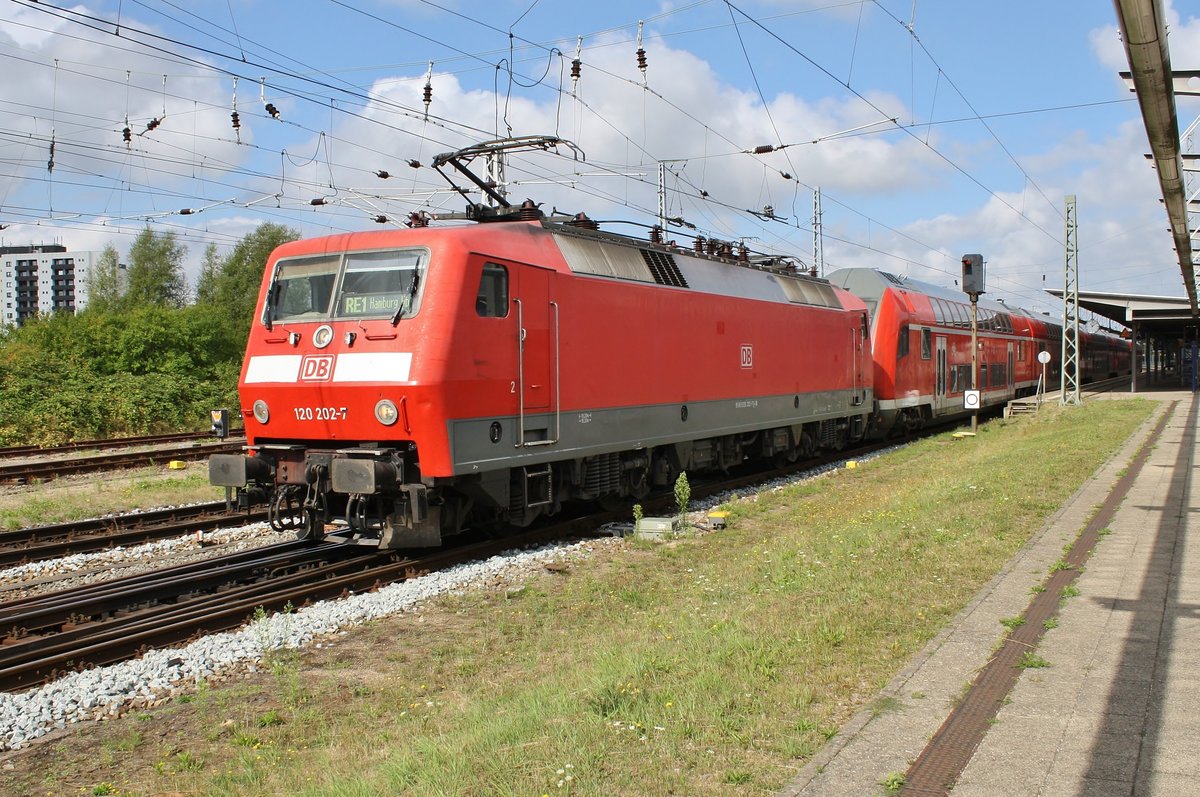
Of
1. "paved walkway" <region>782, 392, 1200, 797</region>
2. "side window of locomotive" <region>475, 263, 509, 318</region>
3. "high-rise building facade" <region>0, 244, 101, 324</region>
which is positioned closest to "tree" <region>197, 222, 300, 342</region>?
"side window of locomotive" <region>475, 263, 509, 318</region>

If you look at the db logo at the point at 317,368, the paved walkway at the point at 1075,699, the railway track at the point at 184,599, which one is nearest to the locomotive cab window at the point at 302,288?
the db logo at the point at 317,368

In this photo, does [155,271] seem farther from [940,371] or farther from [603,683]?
[603,683]

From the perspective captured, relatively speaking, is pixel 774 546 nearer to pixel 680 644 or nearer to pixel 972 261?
pixel 680 644

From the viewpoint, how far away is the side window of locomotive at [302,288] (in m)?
10.0

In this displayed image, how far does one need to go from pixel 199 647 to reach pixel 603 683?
3615 mm

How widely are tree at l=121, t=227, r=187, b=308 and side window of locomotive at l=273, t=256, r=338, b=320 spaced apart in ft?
203

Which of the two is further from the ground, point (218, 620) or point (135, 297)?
point (135, 297)

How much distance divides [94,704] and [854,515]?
902 centimetres

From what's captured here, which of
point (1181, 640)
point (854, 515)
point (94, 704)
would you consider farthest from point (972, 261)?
point (94, 704)

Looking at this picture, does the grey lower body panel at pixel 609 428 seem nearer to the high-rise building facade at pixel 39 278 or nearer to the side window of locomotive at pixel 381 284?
the side window of locomotive at pixel 381 284

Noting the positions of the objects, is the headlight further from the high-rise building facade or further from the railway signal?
the high-rise building facade

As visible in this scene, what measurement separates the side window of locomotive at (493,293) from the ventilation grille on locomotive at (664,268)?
3542mm

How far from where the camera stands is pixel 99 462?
1864cm

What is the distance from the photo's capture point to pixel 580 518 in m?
12.2
